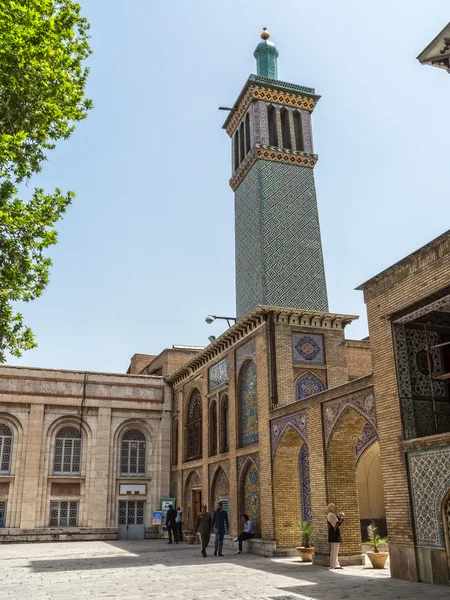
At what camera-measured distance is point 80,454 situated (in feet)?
78.8

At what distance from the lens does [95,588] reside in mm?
9750

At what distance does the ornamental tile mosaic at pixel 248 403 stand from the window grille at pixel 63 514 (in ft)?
30.2

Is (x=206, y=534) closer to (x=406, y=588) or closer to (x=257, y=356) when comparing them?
(x=257, y=356)

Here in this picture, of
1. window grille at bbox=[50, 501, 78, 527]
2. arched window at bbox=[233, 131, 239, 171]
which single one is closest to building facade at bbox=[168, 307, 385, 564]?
window grille at bbox=[50, 501, 78, 527]

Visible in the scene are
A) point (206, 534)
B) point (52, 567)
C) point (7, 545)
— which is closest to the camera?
point (52, 567)

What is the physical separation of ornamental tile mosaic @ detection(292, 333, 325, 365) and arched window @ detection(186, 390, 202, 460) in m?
6.71

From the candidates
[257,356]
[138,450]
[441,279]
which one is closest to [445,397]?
[441,279]

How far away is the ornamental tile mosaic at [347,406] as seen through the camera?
38.9ft

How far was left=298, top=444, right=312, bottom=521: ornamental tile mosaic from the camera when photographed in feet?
51.3

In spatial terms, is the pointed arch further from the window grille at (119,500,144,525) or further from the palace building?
the window grille at (119,500,144,525)

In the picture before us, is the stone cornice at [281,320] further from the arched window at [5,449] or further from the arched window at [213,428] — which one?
the arched window at [5,449]

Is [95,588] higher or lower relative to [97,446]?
lower

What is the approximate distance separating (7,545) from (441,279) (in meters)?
18.1

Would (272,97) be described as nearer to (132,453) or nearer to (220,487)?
(220,487)
